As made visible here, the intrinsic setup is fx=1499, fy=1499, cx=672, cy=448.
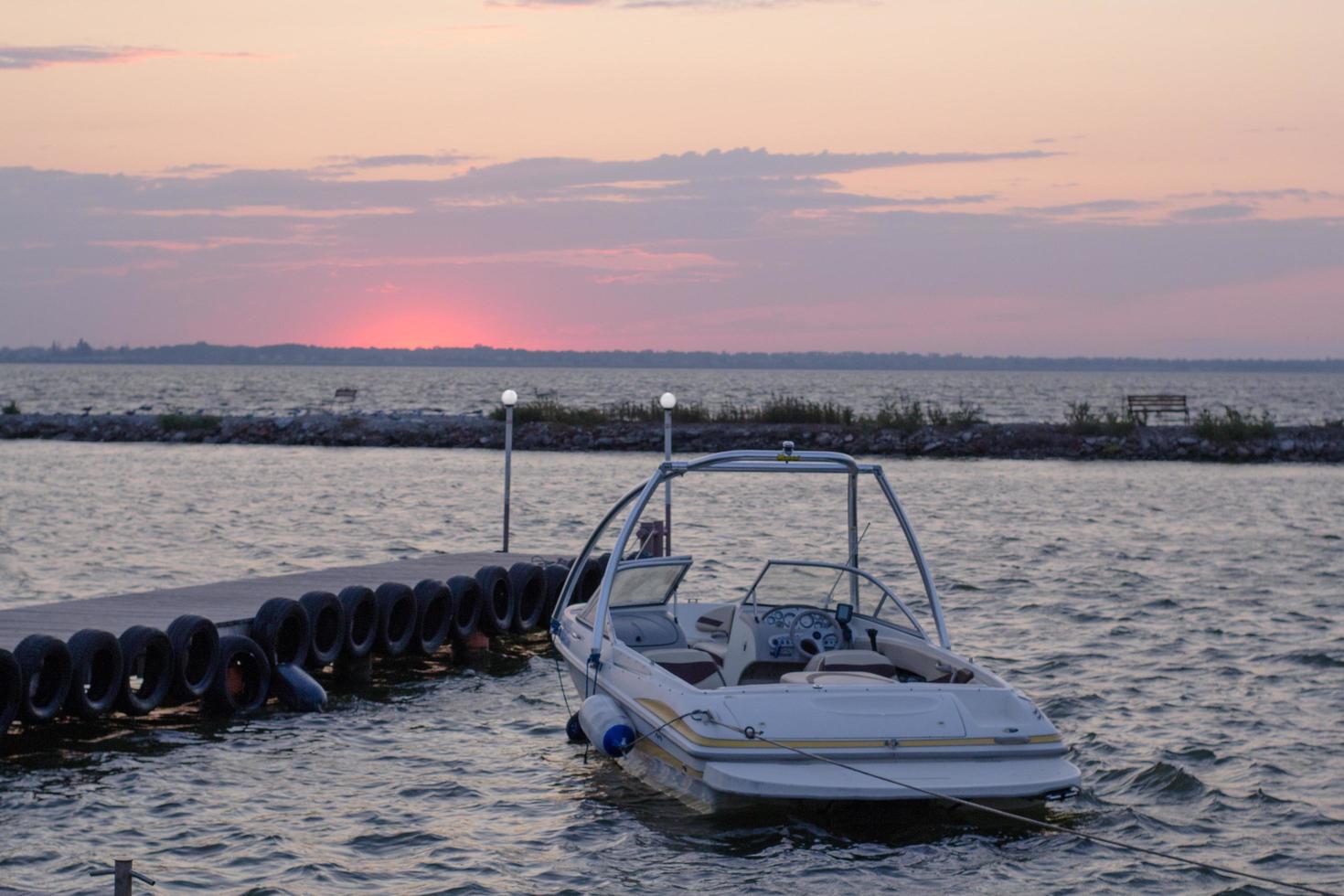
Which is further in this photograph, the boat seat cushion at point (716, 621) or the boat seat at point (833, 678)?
the boat seat cushion at point (716, 621)

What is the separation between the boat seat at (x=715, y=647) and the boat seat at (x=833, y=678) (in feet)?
7.40

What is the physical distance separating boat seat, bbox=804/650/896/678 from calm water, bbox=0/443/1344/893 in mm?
1328

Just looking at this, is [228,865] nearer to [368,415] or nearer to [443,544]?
[443,544]

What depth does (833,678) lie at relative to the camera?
35.8ft

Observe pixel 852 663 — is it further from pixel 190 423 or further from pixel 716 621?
pixel 190 423

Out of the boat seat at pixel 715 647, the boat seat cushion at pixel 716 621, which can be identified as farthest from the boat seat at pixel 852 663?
the boat seat cushion at pixel 716 621

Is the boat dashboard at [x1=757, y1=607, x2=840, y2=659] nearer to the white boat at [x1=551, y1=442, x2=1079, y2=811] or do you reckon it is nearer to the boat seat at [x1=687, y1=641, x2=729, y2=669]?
the white boat at [x1=551, y1=442, x2=1079, y2=811]

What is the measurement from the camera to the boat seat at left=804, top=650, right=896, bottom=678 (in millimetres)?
11703

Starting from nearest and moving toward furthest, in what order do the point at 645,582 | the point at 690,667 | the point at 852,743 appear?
the point at 852,743 → the point at 690,667 → the point at 645,582

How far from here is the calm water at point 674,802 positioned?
1019 cm

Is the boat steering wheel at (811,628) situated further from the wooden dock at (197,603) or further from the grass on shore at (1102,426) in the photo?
the grass on shore at (1102,426)

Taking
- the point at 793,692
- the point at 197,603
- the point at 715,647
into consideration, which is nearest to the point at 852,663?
the point at 793,692

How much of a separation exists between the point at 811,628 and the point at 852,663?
3.45 feet

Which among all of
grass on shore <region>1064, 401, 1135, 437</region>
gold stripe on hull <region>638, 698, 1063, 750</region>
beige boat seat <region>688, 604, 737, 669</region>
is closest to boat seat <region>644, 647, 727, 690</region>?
beige boat seat <region>688, 604, 737, 669</region>
